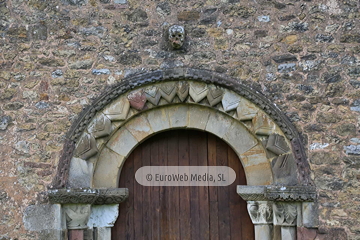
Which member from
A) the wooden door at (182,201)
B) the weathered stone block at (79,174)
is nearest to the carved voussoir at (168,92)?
the wooden door at (182,201)

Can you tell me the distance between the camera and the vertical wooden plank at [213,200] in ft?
16.1

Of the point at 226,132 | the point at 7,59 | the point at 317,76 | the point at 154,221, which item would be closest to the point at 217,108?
the point at 226,132

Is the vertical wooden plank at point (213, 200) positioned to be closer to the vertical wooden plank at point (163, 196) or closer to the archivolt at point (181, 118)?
the archivolt at point (181, 118)

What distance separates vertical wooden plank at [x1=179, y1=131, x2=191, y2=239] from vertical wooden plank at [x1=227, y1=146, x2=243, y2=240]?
0.44 m

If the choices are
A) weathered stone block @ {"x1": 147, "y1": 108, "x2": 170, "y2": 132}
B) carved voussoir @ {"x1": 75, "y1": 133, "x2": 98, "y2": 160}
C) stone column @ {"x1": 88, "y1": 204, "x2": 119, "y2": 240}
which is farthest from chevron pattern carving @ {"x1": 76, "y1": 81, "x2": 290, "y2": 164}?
stone column @ {"x1": 88, "y1": 204, "x2": 119, "y2": 240}

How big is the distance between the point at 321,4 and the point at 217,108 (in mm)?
1485

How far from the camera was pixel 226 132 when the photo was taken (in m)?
4.80

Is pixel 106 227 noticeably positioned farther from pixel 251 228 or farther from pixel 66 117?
pixel 251 228

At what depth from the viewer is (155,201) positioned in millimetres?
4984

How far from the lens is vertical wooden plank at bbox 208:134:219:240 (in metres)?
4.92

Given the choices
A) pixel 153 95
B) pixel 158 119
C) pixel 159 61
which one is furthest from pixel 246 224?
pixel 159 61

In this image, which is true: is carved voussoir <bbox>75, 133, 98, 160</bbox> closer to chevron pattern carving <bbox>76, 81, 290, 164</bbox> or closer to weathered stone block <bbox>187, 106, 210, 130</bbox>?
chevron pattern carving <bbox>76, 81, 290, 164</bbox>

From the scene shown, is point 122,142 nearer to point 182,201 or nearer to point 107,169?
point 107,169

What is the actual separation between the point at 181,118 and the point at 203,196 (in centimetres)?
86
